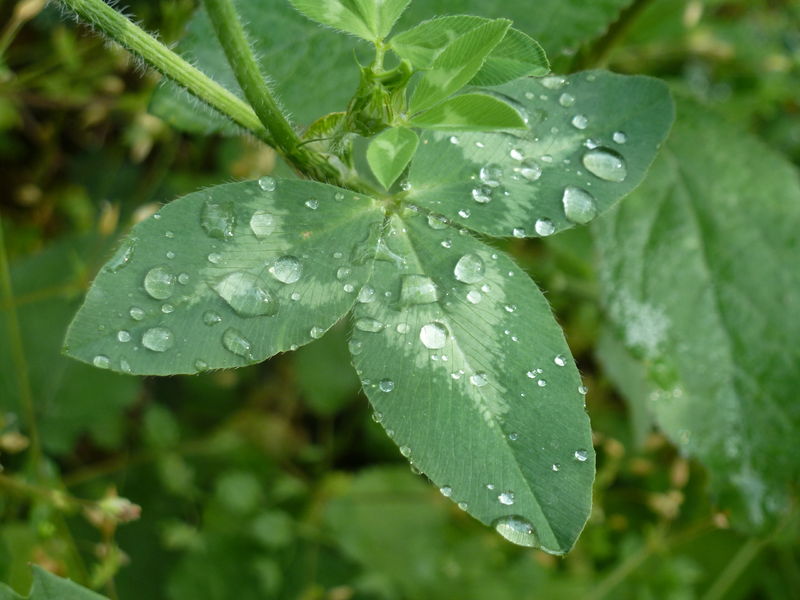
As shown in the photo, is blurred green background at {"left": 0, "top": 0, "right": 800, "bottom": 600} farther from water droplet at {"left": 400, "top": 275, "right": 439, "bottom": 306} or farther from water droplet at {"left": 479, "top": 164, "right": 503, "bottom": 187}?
water droplet at {"left": 400, "top": 275, "right": 439, "bottom": 306}

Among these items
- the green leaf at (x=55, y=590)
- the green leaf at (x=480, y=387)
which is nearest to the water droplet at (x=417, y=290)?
the green leaf at (x=480, y=387)

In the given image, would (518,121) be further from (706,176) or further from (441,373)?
(706,176)

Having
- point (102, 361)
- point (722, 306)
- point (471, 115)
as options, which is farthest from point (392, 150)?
point (722, 306)

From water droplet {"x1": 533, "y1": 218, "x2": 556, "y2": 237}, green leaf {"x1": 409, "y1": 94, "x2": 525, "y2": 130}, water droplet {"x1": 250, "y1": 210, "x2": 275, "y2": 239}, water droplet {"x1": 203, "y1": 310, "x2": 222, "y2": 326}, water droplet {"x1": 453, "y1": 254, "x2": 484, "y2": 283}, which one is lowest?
water droplet {"x1": 203, "y1": 310, "x2": 222, "y2": 326}

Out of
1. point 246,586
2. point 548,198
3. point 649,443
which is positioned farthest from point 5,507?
point 649,443

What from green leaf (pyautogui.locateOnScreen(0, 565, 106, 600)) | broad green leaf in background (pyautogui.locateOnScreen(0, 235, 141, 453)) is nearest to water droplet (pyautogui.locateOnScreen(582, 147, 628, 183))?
green leaf (pyautogui.locateOnScreen(0, 565, 106, 600))

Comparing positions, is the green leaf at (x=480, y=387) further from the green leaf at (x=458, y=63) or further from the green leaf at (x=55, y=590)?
the green leaf at (x=55, y=590)
